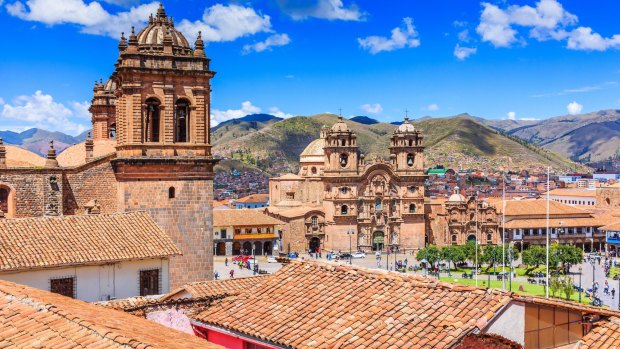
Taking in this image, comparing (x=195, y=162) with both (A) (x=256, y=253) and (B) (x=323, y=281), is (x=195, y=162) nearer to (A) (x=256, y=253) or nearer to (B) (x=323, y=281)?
(B) (x=323, y=281)

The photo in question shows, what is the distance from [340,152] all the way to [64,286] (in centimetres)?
5180

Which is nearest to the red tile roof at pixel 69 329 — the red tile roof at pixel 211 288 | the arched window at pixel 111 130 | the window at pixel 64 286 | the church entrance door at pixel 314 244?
the red tile roof at pixel 211 288

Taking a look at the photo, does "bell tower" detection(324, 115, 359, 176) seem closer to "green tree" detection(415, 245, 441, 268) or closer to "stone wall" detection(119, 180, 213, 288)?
"green tree" detection(415, 245, 441, 268)

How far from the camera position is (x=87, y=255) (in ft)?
60.6

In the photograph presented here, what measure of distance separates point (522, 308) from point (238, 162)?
Answer: 18526cm

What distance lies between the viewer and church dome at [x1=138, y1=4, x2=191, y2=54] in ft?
82.2

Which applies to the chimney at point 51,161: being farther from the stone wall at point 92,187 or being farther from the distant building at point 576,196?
the distant building at point 576,196

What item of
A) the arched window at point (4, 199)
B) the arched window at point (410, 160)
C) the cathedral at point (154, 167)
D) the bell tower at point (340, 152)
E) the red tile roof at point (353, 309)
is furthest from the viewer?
the arched window at point (410, 160)

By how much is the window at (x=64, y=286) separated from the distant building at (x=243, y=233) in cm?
4740

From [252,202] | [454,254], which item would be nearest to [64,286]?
[454,254]

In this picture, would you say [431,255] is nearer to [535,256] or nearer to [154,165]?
[535,256]

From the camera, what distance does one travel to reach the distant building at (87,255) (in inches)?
700

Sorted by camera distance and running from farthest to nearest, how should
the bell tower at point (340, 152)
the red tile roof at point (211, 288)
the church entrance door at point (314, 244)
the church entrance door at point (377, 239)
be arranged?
the church entrance door at point (377, 239), the church entrance door at point (314, 244), the bell tower at point (340, 152), the red tile roof at point (211, 288)

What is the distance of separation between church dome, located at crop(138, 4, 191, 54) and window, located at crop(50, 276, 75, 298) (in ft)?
32.3
